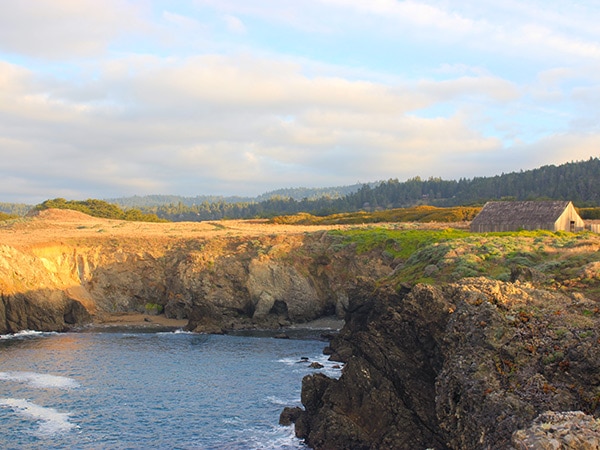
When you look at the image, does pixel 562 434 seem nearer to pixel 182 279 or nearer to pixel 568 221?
pixel 182 279

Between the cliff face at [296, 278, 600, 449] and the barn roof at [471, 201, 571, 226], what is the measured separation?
38970mm

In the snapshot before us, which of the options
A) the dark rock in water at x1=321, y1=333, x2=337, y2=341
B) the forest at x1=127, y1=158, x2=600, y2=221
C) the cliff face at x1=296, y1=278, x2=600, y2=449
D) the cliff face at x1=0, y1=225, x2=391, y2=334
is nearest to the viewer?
the cliff face at x1=296, y1=278, x2=600, y2=449

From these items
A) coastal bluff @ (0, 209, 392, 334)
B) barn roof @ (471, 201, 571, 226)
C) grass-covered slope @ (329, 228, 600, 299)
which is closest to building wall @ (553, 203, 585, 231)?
barn roof @ (471, 201, 571, 226)

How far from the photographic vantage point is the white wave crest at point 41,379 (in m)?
36.6

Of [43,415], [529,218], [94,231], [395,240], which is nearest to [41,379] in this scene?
[43,415]

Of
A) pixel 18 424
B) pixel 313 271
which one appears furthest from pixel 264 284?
pixel 18 424

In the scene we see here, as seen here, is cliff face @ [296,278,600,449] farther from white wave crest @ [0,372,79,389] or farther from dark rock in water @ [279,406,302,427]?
white wave crest @ [0,372,79,389]

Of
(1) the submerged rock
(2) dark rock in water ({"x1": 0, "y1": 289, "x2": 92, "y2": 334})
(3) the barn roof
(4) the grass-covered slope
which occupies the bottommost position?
(2) dark rock in water ({"x1": 0, "y1": 289, "x2": 92, "y2": 334})

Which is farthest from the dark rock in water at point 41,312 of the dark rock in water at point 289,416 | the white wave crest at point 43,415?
the dark rock in water at point 289,416

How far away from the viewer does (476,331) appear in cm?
2139

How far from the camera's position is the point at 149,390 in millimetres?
36188

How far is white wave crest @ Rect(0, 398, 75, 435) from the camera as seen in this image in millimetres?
29375

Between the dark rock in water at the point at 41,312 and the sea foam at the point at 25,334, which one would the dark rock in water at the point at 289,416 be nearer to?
the sea foam at the point at 25,334

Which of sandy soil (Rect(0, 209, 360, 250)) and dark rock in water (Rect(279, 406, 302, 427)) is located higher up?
sandy soil (Rect(0, 209, 360, 250))
